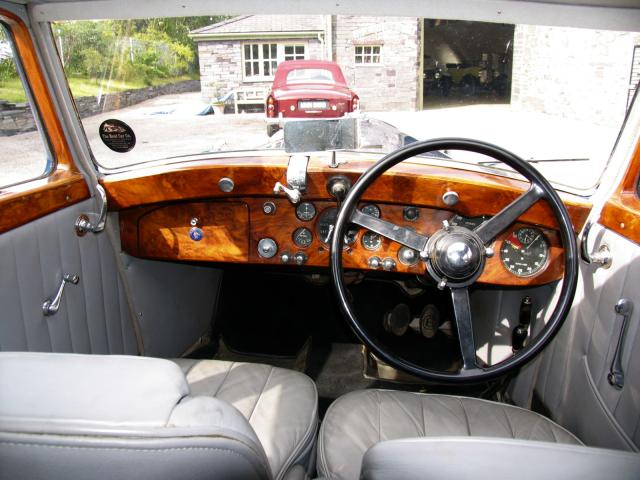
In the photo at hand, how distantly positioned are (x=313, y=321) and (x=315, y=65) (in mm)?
1501

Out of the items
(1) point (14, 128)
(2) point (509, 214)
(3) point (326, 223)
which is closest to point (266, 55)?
(3) point (326, 223)

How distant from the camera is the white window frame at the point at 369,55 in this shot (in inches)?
76.3

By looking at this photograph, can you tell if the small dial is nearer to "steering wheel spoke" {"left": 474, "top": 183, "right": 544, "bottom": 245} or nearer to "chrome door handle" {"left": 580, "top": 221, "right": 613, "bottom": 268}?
"steering wheel spoke" {"left": 474, "top": 183, "right": 544, "bottom": 245}

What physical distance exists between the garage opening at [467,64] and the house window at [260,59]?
0.53 m

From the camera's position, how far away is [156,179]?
2.12m

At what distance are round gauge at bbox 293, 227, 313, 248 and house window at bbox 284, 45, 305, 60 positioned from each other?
0.66 metres

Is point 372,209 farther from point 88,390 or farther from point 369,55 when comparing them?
point 88,390

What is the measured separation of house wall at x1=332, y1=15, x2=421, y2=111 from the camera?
6.22 ft

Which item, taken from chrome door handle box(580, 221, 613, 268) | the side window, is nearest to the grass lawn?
the side window

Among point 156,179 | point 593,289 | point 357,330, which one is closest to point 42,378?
point 357,330

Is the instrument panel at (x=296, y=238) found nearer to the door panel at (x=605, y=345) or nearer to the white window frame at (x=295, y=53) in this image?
the door panel at (x=605, y=345)

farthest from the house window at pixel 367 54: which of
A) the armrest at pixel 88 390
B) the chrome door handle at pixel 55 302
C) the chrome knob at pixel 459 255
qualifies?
the armrest at pixel 88 390

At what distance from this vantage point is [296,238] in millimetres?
2225

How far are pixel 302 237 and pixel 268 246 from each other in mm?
148
